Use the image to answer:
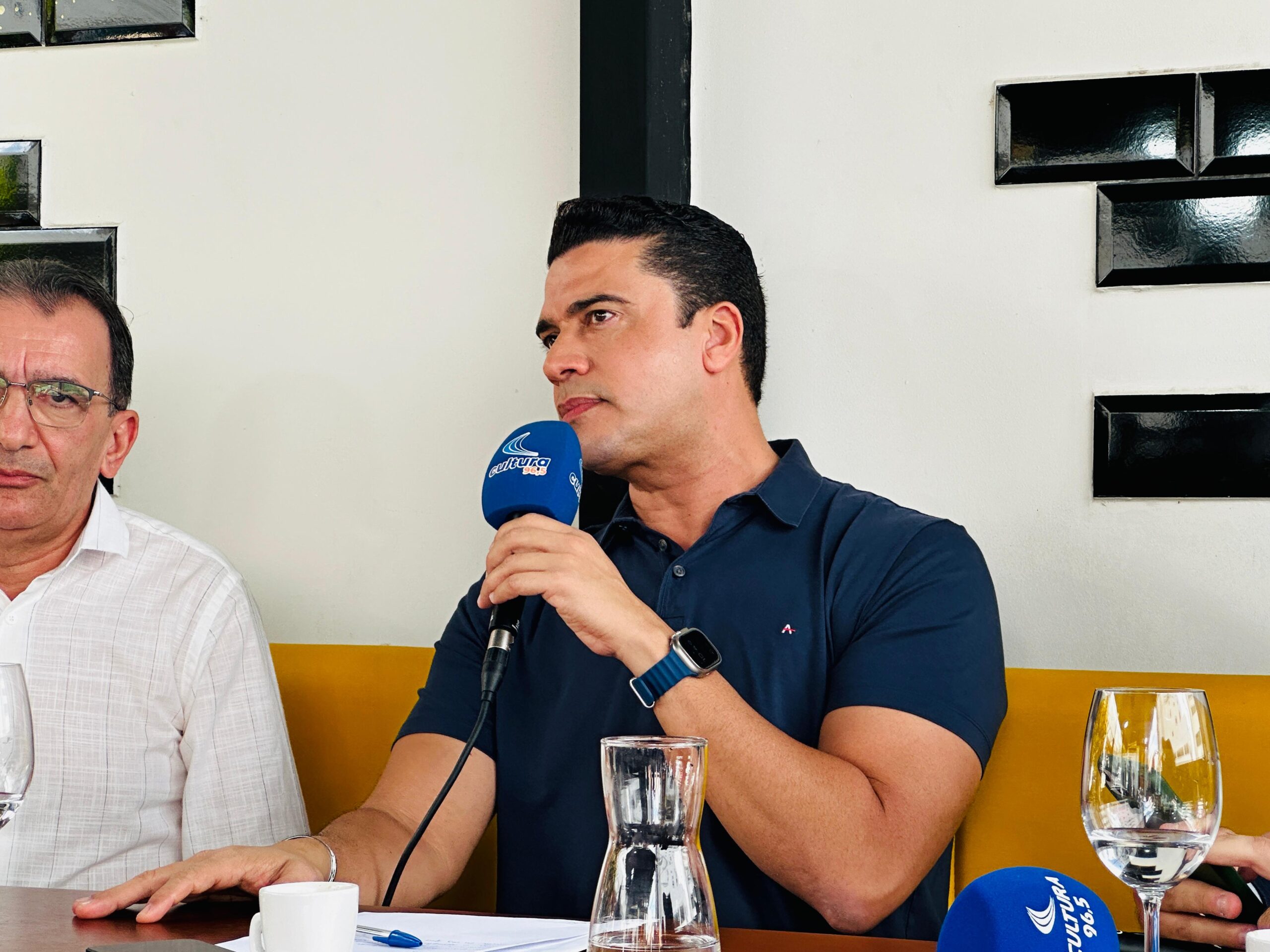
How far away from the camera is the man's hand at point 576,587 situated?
49.1 inches

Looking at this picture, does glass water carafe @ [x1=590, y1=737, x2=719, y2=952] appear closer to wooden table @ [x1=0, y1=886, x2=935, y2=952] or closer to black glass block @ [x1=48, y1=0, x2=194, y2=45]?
wooden table @ [x1=0, y1=886, x2=935, y2=952]

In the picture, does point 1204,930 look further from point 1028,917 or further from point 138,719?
point 138,719

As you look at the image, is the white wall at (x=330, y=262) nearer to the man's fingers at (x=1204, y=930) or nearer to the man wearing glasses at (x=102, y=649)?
the man wearing glasses at (x=102, y=649)

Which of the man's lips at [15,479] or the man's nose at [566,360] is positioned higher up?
the man's nose at [566,360]

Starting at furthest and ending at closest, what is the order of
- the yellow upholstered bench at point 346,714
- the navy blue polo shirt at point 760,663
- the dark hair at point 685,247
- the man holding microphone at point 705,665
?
the yellow upholstered bench at point 346,714
the dark hair at point 685,247
the navy blue polo shirt at point 760,663
the man holding microphone at point 705,665

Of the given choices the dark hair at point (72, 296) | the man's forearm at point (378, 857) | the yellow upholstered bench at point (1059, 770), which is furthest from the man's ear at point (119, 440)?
the yellow upholstered bench at point (1059, 770)

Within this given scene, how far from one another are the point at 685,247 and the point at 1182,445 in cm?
75

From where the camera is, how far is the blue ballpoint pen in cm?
96

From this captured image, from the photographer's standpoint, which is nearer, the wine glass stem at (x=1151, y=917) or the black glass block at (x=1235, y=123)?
the wine glass stem at (x=1151, y=917)

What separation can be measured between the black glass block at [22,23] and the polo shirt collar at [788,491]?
1489 mm

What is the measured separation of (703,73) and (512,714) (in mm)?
1046

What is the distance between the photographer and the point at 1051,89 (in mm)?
1871

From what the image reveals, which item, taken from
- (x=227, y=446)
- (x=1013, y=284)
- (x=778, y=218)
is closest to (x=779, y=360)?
(x=778, y=218)

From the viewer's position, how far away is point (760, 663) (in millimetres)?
1526
